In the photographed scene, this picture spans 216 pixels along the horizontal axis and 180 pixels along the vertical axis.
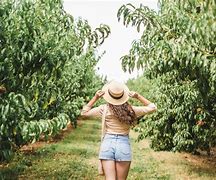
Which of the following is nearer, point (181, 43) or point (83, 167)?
point (181, 43)

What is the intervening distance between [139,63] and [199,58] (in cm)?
149

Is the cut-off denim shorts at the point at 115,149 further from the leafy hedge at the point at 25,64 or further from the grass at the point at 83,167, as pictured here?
the grass at the point at 83,167

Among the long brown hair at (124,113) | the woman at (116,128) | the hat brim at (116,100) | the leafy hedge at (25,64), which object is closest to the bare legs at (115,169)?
the woman at (116,128)

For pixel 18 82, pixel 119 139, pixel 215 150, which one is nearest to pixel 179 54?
pixel 119 139

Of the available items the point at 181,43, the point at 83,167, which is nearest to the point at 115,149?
the point at 181,43

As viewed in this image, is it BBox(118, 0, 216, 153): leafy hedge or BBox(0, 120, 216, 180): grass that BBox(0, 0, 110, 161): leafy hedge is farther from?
BBox(0, 120, 216, 180): grass

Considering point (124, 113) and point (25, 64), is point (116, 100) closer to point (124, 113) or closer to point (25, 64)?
point (124, 113)

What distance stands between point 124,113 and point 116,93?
28 centimetres

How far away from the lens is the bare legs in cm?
589

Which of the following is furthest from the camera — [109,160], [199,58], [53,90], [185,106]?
[185,106]

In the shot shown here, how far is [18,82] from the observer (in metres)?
8.08

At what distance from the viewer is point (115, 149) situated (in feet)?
19.6

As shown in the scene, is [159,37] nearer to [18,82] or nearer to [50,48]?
[50,48]

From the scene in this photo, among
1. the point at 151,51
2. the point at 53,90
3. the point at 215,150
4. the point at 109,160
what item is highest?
the point at 151,51
